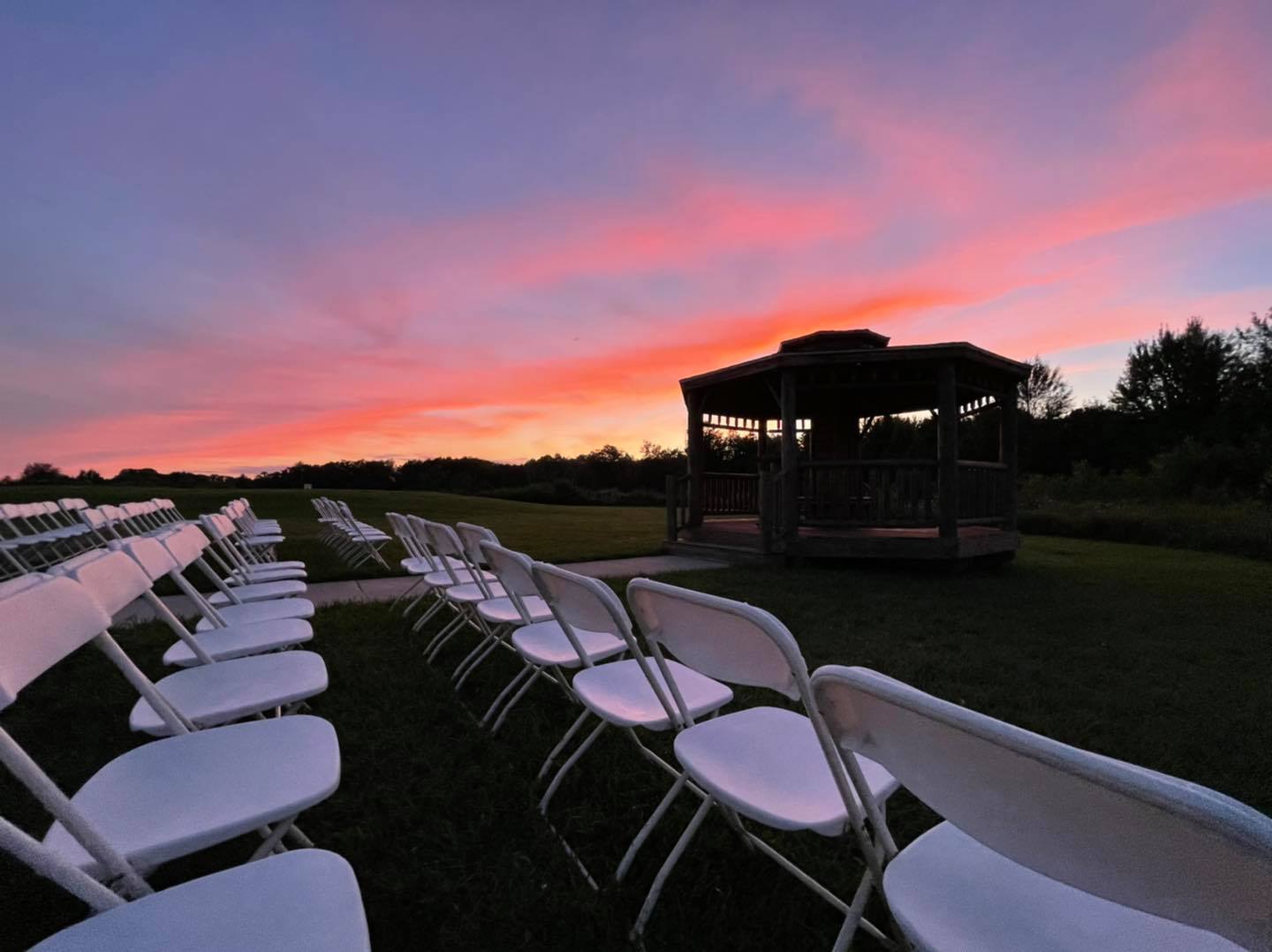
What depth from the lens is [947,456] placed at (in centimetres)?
775

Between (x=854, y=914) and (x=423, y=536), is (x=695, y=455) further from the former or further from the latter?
(x=854, y=914)

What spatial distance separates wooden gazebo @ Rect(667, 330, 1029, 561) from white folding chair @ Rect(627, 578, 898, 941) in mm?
6682

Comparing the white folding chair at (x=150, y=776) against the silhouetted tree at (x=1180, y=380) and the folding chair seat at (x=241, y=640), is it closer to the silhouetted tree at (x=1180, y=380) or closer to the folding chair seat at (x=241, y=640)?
the folding chair seat at (x=241, y=640)

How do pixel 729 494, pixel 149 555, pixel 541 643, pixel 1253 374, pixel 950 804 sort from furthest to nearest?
pixel 1253 374
pixel 729 494
pixel 541 643
pixel 149 555
pixel 950 804

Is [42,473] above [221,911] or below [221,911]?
above

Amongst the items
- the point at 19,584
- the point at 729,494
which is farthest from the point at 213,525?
the point at 729,494

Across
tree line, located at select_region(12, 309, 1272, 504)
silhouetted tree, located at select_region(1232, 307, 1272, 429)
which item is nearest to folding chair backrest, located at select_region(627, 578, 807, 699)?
tree line, located at select_region(12, 309, 1272, 504)

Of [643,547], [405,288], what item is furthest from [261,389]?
[643,547]

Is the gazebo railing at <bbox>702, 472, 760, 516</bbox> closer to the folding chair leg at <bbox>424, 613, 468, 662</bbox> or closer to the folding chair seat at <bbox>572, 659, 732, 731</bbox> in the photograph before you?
the folding chair leg at <bbox>424, 613, 468, 662</bbox>

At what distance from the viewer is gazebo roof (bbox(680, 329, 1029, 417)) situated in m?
7.68

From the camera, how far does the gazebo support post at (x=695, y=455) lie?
33.5ft

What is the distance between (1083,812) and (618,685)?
170cm

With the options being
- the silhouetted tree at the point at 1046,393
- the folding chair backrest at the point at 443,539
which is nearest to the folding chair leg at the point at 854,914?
the folding chair backrest at the point at 443,539

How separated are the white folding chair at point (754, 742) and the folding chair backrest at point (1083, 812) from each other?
8.5 inches
